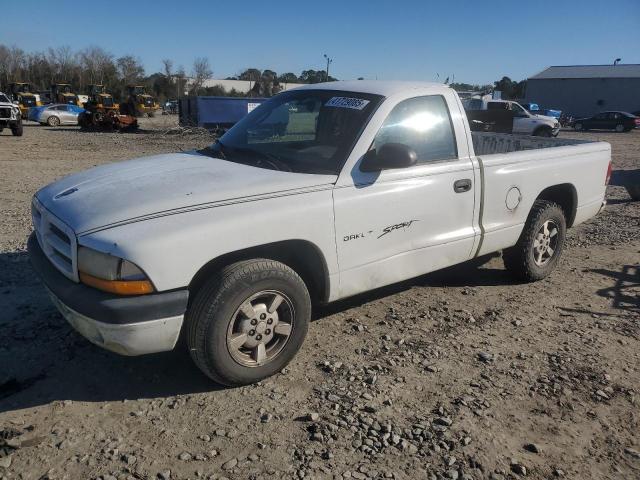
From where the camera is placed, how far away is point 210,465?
259 centimetres

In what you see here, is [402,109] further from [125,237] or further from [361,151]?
[125,237]

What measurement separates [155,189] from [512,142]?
14.8ft

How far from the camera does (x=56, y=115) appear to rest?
31641 millimetres

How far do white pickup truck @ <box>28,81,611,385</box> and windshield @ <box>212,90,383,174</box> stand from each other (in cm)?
1

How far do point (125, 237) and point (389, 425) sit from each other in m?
1.77

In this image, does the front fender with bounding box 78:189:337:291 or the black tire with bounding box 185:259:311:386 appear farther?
the black tire with bounding box 185:259:311:386

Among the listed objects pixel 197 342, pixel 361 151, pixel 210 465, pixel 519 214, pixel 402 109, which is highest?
pixel 402 109

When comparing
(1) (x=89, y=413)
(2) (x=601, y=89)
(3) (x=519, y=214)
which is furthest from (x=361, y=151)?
(2) (x=601, y=89)

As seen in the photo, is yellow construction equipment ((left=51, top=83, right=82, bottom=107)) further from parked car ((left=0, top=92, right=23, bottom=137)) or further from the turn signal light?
the turn signal light

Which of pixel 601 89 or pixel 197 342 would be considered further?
pixel 601 89

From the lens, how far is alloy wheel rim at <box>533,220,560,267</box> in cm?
509

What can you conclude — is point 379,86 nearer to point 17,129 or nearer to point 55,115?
point 17,129

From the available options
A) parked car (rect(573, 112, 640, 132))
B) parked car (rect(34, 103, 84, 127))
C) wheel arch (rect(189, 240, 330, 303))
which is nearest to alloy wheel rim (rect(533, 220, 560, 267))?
wheel arch (rect(189, 240, 330, 303))

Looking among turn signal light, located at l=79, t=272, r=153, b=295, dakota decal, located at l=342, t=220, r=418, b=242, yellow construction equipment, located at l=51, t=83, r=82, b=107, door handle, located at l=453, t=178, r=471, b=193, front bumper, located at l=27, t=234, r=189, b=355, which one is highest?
yellow construction equipment, located at l=51, t=83, r=82, b=107
